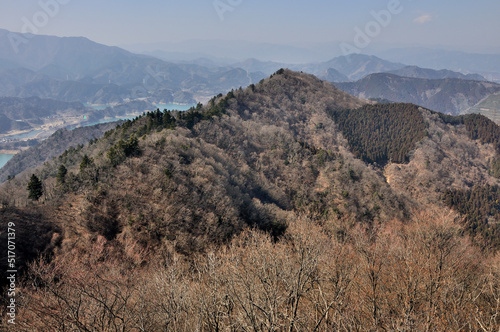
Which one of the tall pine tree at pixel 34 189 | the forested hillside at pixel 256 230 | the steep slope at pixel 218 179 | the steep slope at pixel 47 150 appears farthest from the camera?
the steep slope at pixel 47 150

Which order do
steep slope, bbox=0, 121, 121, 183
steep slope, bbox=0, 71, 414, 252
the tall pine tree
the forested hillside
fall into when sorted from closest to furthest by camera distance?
the forested hillside, steep slope, bbox=0, 71, 414, 252, the tall pine tree, steep slope, bbox=0, 121, 121, 183

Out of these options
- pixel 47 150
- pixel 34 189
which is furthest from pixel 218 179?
pixel 47 150

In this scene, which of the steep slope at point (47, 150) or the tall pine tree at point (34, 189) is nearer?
the tall pine tree at point (34, 189)

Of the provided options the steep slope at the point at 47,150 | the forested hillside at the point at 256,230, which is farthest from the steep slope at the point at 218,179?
the steep slope at the point at 47,150

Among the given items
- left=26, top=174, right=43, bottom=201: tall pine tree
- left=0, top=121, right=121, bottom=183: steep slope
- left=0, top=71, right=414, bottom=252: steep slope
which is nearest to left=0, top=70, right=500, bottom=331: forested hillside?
left=0, top=71, right=414, bottom=252: steep slope

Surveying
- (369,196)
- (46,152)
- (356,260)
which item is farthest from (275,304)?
(46,152)

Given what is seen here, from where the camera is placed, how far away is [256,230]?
3191 cm

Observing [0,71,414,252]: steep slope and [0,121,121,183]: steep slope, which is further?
[0,121,121,183]: steep slope

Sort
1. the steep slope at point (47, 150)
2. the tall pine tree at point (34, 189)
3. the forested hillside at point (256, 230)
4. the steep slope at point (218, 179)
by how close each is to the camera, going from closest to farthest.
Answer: the forested hillside at point (256, 230)
the steep slope at point (218, 179)
the tall pine tree at point (34, 189)
the steep slope at point (47, 150)

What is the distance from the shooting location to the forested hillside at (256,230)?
1262cm

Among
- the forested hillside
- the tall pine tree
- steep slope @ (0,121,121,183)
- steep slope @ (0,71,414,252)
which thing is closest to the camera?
the forested hillside

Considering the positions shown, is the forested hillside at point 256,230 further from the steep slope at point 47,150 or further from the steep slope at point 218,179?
the steep slope at point 47,150

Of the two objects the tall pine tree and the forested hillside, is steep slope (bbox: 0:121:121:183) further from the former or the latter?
the tall pine tree

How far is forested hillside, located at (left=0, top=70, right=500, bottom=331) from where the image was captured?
12.6 m
